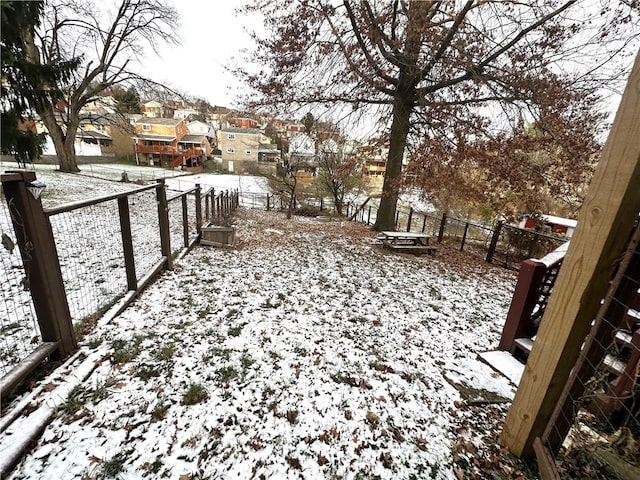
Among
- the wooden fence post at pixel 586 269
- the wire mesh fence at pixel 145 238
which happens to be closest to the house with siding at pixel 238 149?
the wire mesh fence at pixel 145 238

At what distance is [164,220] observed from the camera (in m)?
4.28

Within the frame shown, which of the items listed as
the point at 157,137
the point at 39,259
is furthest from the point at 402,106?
the point at 157,137

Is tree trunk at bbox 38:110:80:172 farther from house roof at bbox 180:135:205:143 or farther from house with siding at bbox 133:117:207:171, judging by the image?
house roof at bbox 180:135:205:143

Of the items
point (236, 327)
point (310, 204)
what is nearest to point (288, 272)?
point (236, 327)

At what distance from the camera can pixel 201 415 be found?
6.59 feet

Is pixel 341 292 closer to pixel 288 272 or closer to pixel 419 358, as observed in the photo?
pixel 288 272

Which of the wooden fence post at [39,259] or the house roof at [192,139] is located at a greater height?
the house roof at [192,139]

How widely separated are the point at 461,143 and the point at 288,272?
5.20 meters

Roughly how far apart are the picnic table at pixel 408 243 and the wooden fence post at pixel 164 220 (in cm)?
527

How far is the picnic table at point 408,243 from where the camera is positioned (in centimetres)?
733

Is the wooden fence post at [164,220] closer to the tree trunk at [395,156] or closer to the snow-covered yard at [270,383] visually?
the snow-covered yard at [270,383]

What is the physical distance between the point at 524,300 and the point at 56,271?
4443 mm

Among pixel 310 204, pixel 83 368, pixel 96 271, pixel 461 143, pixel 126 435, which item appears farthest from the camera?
pixel 310 204

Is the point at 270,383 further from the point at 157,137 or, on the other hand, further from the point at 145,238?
the point at 157,137
